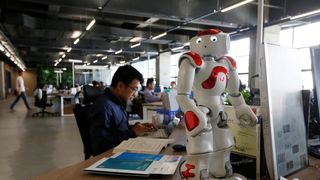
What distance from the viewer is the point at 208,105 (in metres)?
0.94

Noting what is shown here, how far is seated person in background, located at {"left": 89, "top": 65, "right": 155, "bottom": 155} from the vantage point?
172 cm

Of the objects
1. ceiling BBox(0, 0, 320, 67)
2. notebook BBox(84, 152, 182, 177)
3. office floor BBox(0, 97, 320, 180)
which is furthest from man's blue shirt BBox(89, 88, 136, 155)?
ceiling BBox(0, 0, 320, 67)

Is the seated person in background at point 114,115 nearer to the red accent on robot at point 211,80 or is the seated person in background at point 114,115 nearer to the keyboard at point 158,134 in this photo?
the keyboard at point 158,134

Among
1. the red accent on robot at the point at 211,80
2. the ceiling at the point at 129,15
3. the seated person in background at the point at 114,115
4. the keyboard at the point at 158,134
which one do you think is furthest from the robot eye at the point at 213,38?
the ceiling at the point at 129,15

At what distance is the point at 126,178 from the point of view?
1111 millimetres

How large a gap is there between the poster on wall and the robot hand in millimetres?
39

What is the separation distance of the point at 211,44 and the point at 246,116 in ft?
0.96

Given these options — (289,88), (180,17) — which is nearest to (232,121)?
(289,88)

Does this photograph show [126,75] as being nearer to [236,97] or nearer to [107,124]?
[107,124]

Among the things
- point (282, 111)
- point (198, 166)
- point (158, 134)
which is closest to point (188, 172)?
point (198, 166)

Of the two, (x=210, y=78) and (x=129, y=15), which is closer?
(x=210, y=78)

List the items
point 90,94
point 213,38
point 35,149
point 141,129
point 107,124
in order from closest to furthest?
point 213,38
point 107,124
point 141,129
point 90,94
point 35,149

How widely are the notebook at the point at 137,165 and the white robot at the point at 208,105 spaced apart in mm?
230

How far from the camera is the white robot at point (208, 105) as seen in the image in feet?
2.86
